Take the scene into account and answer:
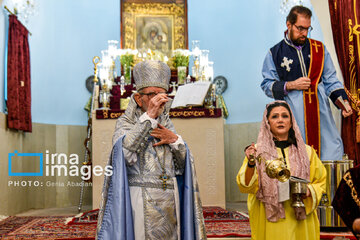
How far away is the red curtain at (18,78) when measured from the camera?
25.5ft

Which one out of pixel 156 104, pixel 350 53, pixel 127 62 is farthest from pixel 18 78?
pixel 156 104

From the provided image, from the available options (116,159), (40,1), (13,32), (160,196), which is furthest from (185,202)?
(40,1)

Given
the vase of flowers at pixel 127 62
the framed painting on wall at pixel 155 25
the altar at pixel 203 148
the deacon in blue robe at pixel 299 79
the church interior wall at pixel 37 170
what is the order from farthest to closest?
the framed painting on wall at pixel 155 25
the vase of flowers at pixel 127 62
the church interior wall at pixel 37 170
the altar at pixel 203 148
the deacon in blue robe at pixel 299 79

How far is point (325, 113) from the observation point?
4754 mm

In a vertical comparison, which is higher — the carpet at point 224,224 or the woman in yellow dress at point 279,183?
the woman in yellow dress at point 279,183

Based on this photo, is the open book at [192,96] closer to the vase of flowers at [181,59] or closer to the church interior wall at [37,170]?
the vase of flowers at [181,59]

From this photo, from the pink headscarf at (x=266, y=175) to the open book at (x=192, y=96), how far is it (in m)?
3.81

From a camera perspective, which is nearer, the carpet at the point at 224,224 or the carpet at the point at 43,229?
the carpet at the point at 224,224

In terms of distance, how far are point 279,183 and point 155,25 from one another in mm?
8143

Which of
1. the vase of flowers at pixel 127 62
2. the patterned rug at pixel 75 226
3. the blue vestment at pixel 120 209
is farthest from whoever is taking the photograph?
the vase of flowers at pixel 127 62

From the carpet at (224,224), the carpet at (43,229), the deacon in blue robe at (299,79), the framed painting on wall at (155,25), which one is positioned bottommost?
the carpet at (43,229)

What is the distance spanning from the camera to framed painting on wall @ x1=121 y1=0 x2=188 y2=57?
10.7 m

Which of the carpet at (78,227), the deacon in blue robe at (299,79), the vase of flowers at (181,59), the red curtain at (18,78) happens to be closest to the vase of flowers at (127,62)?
the vase of flowers at (181,59)

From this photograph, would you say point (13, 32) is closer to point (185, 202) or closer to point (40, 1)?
point (40, 1)
